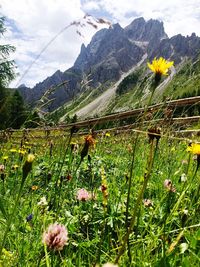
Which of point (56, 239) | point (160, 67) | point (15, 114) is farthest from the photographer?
point (15, 114)

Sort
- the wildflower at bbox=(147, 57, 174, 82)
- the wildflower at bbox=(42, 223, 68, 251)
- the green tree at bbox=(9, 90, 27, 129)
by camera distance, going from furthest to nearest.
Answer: the green tree at bbox=(9, 90, 27, 129) → the wildflower at bbox=(147, 57, 174, 82) → the wildflower at bbox=(42, 223, 68, 251)

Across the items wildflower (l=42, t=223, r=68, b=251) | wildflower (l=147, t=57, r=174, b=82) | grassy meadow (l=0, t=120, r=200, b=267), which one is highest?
wildflower (l=147, t=57, r=174, b=82)

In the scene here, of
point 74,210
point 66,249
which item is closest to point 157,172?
point 74,210

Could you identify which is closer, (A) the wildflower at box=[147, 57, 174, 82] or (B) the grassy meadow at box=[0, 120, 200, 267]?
(B) the grassy meadow at box=[0, 120, 200, 267]

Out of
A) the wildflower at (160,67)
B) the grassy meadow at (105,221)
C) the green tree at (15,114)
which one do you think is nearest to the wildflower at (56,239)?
the grassy meadow at (105,221)

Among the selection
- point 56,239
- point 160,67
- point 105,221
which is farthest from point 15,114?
point 56,239

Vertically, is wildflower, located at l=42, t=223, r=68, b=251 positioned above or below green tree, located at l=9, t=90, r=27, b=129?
below

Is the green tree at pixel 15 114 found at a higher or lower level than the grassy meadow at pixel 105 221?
higher

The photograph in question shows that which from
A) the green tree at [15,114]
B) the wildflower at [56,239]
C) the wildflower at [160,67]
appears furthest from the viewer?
the green tree at [15,114]

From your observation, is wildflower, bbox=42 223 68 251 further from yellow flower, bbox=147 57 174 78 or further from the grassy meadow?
yellow flower, bbox=147 57 174 78

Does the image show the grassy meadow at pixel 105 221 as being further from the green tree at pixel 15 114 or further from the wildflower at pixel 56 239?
the green tree at pixel 15 114

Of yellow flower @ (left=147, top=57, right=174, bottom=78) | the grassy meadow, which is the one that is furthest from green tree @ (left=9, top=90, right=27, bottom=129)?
yellow flower @ (left=147, top=57, right=174, bottom=78)

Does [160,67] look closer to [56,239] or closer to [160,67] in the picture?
[160,67]

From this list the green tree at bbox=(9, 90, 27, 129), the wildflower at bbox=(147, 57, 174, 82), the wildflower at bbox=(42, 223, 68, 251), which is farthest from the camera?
the green tree at bbox=(9, 90, 27, 129)
